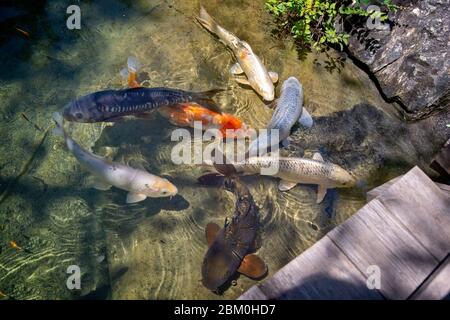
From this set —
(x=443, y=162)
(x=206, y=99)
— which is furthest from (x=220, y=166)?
(x=443, y=162)

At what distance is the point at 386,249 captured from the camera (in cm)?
403

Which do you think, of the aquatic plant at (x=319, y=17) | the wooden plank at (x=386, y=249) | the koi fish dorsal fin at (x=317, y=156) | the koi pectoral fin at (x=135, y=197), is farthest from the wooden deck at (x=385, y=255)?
the aquatic plant at (x=319, y=17)

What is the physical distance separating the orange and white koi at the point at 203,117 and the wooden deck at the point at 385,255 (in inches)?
81.6

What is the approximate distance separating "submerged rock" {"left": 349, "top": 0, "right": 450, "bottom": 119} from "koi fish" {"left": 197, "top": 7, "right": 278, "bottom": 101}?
1.66m

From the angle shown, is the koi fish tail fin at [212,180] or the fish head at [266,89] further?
the fish head at [266,89]

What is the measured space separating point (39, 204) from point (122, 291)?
164 cm

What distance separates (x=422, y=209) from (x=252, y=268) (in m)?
2.10

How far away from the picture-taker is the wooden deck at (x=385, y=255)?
12.5 feet

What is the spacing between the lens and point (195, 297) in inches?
178

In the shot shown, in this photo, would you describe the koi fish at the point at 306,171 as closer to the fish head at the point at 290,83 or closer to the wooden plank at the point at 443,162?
the fish head at the point at 290,83

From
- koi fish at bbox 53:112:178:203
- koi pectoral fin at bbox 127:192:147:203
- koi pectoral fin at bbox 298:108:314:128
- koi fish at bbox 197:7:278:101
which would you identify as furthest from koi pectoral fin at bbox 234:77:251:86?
koi pectoral fin at bbox 127:192:147:203

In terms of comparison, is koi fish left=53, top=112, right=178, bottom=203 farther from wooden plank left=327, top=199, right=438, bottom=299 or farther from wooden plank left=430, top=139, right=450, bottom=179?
wooden plank left=430, top=139, right=450, bottom=179

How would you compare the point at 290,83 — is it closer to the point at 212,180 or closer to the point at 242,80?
the point at 242,80
